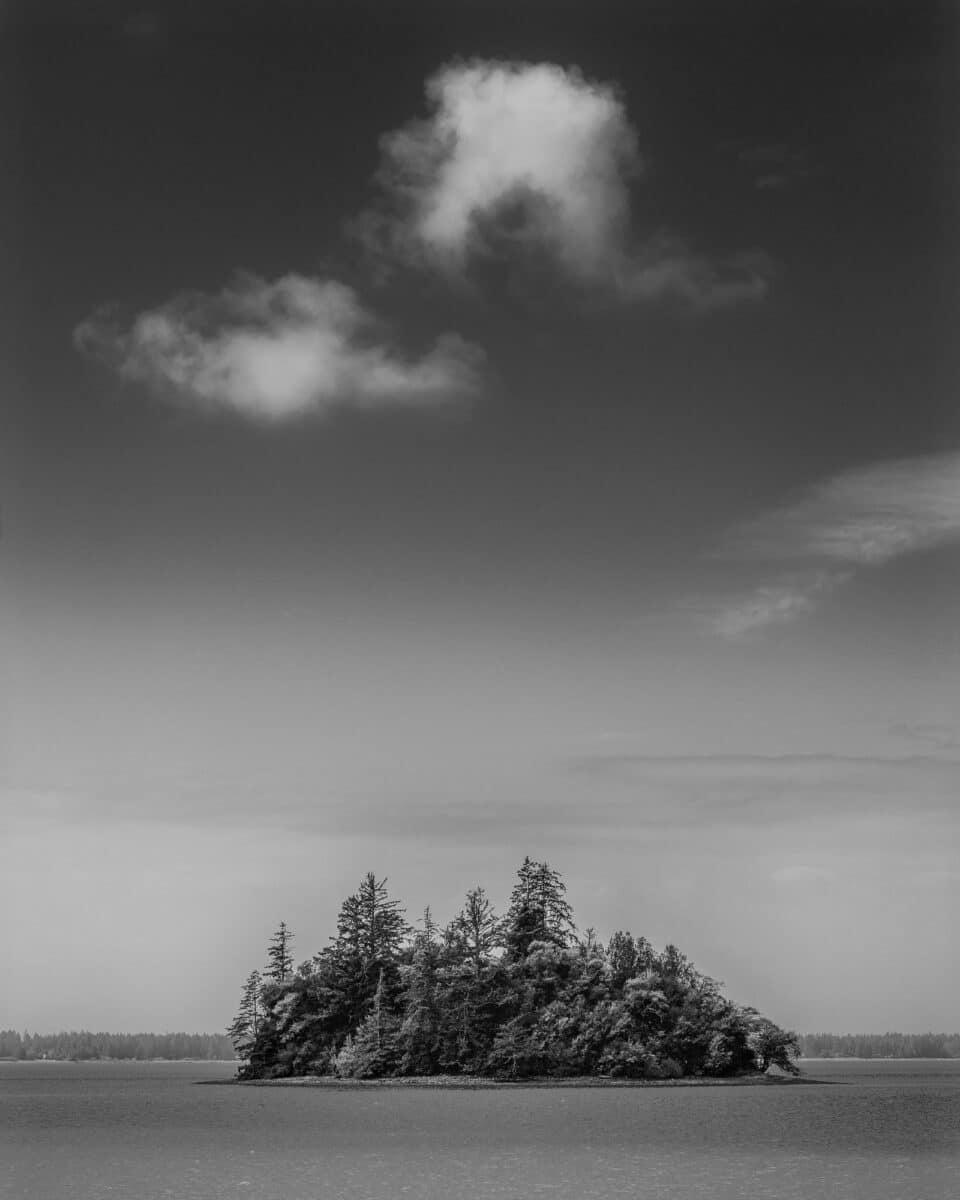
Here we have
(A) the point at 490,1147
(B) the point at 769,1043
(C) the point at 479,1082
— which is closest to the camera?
(A) the point at 490,1147

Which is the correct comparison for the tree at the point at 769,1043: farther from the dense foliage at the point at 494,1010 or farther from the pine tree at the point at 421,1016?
the pine tree at the point at 421,1016

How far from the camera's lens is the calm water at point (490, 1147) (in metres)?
48.1

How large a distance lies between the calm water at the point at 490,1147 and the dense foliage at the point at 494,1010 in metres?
2.81

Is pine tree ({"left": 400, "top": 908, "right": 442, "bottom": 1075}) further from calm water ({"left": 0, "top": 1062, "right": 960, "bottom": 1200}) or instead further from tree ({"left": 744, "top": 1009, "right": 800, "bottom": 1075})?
tree ({"left": 744, "top": 1009, "right": 800, "bottom": 1075})

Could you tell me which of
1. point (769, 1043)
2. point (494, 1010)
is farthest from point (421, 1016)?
point (769, 1043)

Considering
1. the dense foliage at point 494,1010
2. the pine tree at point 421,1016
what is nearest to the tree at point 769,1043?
the dense foliage at point 494,1010

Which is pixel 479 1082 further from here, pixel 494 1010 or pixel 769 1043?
pixel 769 1043

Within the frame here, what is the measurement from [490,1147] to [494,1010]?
4321 cm

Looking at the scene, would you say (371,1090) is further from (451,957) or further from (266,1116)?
(266,1116)

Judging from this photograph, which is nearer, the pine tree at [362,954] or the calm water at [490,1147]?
the calm water at [490,1147]

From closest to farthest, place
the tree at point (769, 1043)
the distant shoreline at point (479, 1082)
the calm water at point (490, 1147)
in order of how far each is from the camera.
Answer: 1. the calm water at point (490, 1147)
2. the distant shoreline at point (479, 1082)
3. the tree at point (769, 1043)

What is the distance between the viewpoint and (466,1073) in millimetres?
104875

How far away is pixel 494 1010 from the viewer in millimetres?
104188

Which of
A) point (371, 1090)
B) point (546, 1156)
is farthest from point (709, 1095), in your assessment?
point (546, 1156)
